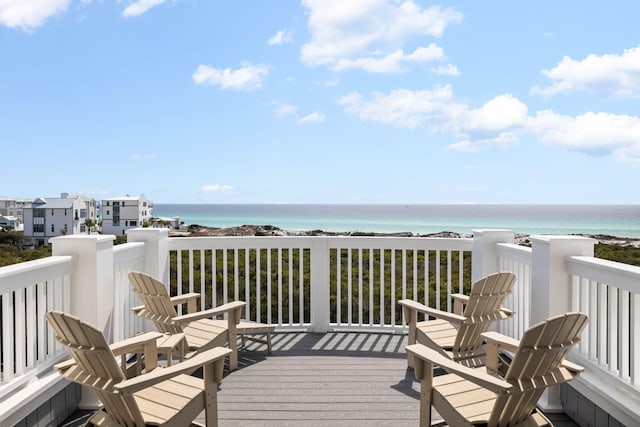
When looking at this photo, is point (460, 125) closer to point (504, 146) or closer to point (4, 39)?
point (504, 146)

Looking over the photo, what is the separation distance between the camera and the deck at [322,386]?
10.7ft

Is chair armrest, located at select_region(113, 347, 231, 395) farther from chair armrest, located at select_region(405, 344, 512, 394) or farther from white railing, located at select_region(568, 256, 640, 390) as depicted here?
white railing, located at select_region(568, 256, 640, 390)

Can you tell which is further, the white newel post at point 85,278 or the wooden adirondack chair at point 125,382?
the white newel post at point 85,278

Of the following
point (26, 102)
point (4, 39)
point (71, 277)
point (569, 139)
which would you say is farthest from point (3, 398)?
point (569, 139)

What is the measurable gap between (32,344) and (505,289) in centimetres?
341

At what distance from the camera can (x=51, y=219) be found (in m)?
33.8

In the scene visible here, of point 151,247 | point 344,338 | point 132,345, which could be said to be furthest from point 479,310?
point 151,247

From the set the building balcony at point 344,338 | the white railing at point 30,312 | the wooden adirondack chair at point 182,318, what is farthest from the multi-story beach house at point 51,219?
the white railing at point 30,312

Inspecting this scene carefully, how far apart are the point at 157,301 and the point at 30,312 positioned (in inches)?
39.9

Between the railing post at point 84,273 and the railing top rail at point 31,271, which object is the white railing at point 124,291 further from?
the railing top rail at point 31,271

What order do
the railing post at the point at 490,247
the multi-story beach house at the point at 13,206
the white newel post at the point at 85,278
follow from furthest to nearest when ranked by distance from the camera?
the multi-story beach house at the point at 13,206, the railing post at the point at 490,247, the white newel post at the point at 85,278

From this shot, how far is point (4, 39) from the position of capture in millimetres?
30812

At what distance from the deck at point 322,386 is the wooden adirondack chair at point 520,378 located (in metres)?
0.84

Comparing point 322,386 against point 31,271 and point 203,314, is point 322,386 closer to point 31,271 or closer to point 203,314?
point 203,314
